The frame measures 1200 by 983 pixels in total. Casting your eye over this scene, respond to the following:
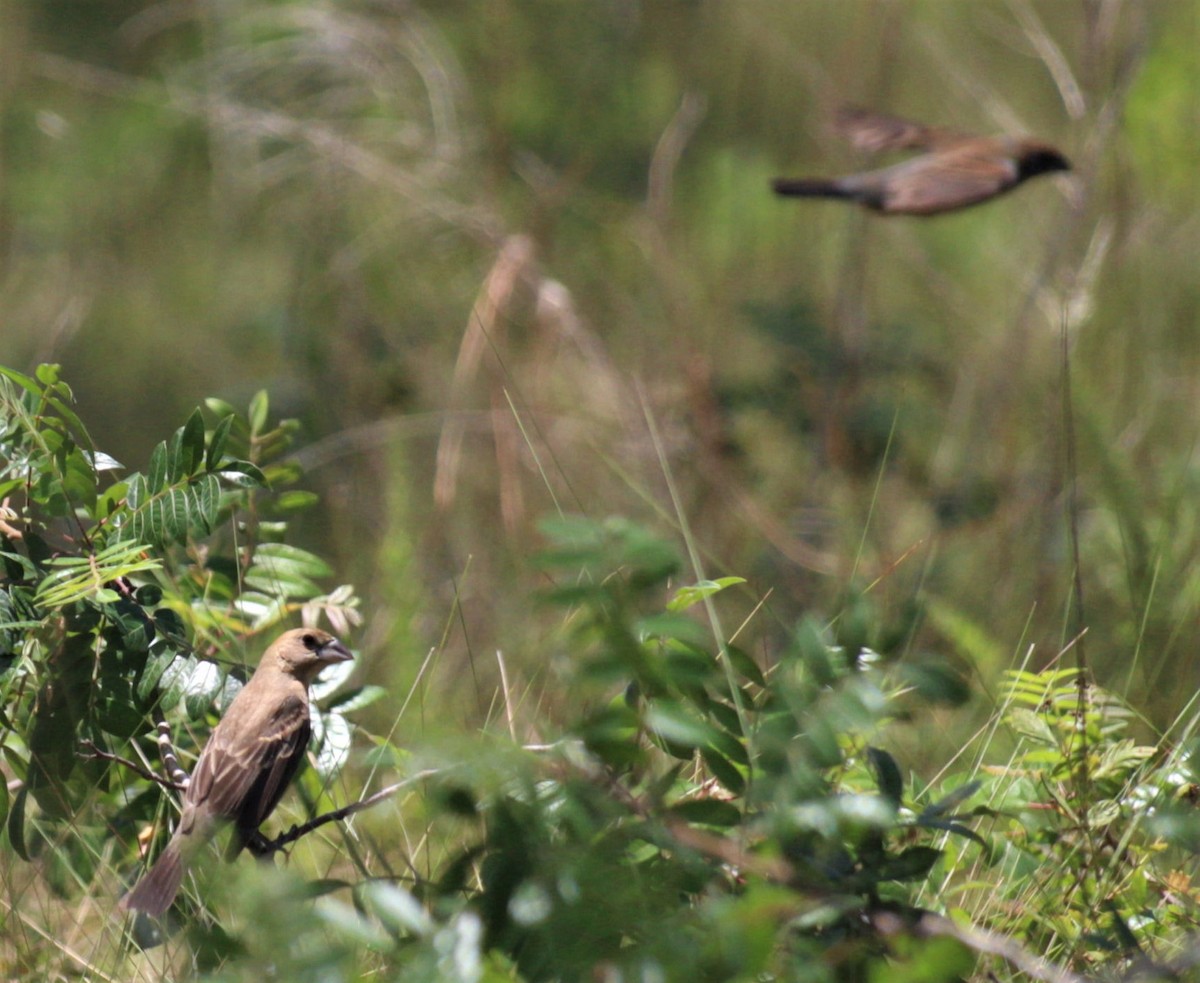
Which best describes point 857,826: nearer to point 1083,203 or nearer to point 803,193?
point 803,193

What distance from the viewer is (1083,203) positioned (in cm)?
416

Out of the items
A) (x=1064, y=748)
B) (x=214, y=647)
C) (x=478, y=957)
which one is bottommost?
(x=214, y=647)

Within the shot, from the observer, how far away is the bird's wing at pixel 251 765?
2180 mm

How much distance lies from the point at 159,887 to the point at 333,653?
66 centimetres

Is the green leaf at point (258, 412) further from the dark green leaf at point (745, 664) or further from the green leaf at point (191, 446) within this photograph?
the dark green leaf at point (745, 664)

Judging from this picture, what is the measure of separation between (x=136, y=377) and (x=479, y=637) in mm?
3359

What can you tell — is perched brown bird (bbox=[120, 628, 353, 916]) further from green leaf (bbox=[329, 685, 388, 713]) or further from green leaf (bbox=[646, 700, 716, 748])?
green leaf (bbox=[646, 700, 716, 748])

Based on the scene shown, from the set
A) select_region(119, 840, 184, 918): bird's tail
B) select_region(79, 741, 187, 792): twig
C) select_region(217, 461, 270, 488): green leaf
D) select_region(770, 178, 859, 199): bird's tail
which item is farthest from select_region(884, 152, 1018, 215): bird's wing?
select_region(119, 840, 184, 918): bird's tail

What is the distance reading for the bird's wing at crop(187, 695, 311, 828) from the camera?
2180mm

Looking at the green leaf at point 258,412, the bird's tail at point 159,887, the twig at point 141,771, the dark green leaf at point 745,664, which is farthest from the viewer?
the green leaf at point 258,412

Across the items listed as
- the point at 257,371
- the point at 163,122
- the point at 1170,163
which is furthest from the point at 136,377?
the point at 1170,163

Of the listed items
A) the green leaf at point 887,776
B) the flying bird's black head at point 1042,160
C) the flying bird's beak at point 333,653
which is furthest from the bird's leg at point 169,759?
the flying bird's black head at point 1042,160

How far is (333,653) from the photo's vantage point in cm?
260

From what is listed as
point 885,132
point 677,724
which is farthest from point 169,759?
point 885,132
